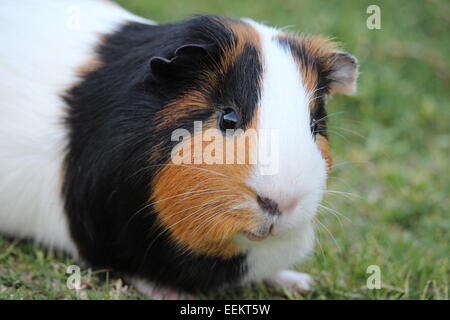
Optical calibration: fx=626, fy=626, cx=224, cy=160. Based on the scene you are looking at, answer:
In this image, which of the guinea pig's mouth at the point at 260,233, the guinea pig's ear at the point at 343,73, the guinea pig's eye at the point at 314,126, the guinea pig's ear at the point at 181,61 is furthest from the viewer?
the guinea pig's ear at the point at 343,73

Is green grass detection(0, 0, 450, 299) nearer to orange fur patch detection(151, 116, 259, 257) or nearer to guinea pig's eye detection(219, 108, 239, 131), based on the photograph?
orange fur patch detection(151, 116, 259, 257)

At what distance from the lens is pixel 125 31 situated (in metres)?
3.49

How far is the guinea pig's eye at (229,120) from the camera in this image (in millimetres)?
2754

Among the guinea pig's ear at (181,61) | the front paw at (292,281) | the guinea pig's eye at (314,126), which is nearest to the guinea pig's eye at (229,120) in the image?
the guinea pig's ear at (181,61)

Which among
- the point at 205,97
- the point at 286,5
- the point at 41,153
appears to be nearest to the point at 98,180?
the point at 41,153

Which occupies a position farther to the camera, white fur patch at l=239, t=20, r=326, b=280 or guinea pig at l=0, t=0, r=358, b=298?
guinea pig at l=0, t=0, r=358, b=298

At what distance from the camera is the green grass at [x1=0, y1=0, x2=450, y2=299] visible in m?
3.52

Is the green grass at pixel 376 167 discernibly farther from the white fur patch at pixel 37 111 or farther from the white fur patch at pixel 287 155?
the white fur patch at pixel 287 155

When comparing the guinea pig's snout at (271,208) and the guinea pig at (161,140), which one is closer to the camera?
the guinea pig's snout at (271,208)

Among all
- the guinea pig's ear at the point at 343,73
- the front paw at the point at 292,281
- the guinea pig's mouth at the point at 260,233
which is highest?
the guinea pig's ear at the point at 343,73

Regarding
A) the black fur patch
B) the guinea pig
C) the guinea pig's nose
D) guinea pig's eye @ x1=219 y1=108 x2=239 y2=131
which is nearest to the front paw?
the guinea pig

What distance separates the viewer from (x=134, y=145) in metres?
2.97

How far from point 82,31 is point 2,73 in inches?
19.8

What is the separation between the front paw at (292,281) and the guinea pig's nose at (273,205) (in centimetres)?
105
